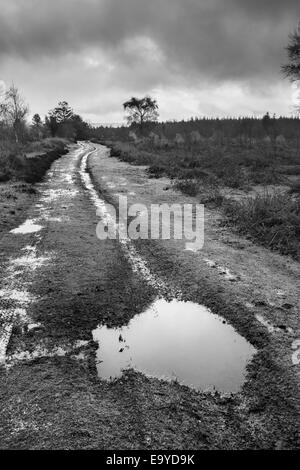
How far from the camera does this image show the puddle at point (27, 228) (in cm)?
723

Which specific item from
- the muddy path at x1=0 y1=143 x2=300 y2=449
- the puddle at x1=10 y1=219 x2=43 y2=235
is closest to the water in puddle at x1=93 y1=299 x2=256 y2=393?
the muddy path at x1=0 y1=143 x2=300 y2=449

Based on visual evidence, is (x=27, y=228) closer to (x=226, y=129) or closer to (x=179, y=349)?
(x=179, y=349)

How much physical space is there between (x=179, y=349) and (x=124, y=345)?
51 centimetres

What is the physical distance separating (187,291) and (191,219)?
3929 mm

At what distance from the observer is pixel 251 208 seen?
311 inches

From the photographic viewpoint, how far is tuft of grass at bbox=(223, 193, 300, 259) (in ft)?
20.8

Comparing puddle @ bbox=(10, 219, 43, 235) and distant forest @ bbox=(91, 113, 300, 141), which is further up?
distant forest @ bbox=(91, 113, 300, 141)

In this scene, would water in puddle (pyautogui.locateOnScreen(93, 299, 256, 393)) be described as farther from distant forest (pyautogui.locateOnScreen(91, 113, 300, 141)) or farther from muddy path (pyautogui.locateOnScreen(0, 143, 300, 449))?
distant forest (pyautogui.locateOnScreen(91, 113, 300, 141))

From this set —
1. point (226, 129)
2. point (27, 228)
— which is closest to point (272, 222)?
point (27, 228)

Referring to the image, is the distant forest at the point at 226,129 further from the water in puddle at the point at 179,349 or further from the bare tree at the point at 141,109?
the water in puddle at the point at 179,349

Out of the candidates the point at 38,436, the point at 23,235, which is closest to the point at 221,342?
the point at 38,436

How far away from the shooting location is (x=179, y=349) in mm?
3434

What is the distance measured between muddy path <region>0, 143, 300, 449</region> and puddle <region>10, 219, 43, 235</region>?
40cm

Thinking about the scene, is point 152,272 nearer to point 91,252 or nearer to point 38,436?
point 91,252
